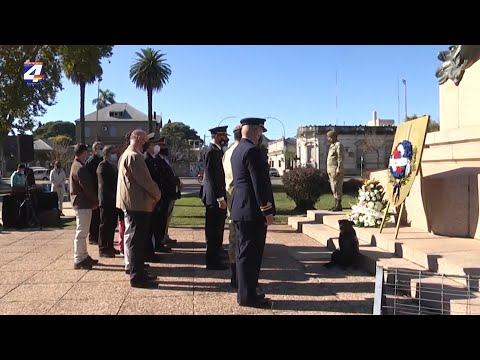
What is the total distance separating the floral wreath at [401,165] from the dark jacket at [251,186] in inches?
114

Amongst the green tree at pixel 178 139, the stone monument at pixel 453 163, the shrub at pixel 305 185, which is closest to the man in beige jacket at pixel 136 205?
the stone monument at pixel 453 163

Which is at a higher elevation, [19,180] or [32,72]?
[32,72]

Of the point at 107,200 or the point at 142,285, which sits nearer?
the point at 142,285

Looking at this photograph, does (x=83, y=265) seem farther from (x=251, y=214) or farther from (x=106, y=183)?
(x=251, y=214)

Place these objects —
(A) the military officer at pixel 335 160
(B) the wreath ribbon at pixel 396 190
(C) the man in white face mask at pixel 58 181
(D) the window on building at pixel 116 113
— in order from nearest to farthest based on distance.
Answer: (B) the wreath ribbon at pixel 396 190 < (A) the military officer at pixel 335 160 < (C) the man in white face mask at pixel 58 181 < (D) the window on building at pixel 116 113

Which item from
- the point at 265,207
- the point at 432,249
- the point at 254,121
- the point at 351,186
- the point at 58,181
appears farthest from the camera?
the point at 351,186

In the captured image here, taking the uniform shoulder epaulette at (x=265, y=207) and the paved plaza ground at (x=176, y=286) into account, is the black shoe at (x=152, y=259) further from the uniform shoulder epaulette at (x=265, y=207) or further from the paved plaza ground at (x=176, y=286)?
the uniform shoulder epaulette at (x=265, y=207)

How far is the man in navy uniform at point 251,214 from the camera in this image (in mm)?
4918

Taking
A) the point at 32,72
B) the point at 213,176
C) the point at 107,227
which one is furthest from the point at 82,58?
the point at 213,176

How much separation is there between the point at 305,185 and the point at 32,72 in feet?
40.0

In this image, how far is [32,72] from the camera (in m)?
18.9

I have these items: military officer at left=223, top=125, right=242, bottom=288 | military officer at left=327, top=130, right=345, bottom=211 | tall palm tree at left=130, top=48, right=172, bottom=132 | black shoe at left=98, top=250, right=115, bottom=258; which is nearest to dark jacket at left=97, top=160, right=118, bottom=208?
black shoe at left=98, top=250, right=115, bottom=258

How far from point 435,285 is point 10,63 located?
18.0 meters

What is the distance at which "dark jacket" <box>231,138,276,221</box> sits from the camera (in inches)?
193
